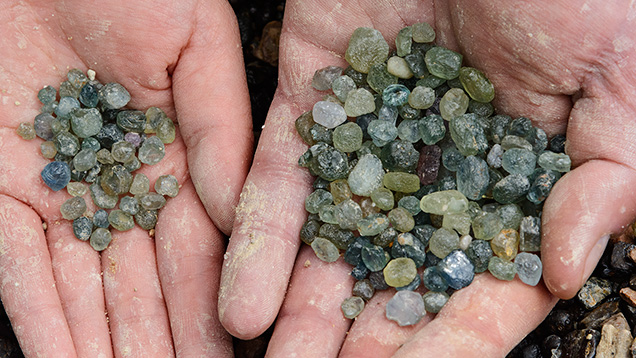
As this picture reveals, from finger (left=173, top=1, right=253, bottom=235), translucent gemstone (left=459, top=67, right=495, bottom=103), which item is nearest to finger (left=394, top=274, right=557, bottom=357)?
translucent gemstone (left=459, top=67, right=495, bottom=103)

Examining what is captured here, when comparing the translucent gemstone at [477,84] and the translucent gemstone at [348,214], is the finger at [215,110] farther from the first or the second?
the translucent gemstone at [477,84]

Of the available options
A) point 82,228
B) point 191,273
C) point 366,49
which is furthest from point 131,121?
point 366,49

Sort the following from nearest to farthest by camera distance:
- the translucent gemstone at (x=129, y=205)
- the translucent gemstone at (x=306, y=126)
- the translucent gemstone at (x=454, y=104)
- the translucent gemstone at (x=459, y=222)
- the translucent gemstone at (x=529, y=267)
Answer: the translucent gemstone at (x=529, y=267), the translucent gemstone at (x=459, y=222), the translucent gemstone at (x=454, y=104), the translucent gemstone at (x=306, y=126), the translucent gemstone at (x=129, y=205)

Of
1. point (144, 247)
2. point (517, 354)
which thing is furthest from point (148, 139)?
point (517, 354)

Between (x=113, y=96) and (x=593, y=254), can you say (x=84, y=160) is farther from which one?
(x=593, y=254)

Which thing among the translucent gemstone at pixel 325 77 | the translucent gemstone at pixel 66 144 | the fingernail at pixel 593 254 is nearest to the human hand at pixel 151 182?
the translucent gemstone at pixel 66 144

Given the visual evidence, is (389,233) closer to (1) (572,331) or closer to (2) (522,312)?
(2) (522,312)

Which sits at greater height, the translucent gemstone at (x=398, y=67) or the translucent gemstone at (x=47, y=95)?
the translucent gemstone at (x=398, y=67)
